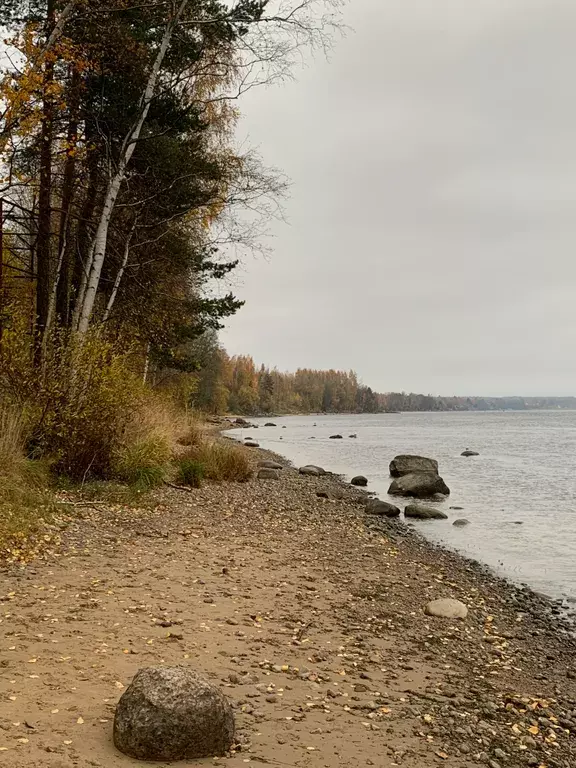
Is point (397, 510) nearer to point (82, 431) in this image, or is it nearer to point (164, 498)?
point (164, 498)

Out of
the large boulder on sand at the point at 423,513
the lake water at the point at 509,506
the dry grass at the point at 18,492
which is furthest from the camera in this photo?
the large boulder on sand at the point at 423,513

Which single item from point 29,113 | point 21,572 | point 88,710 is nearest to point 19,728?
point 88,710

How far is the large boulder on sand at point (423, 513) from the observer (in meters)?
17.2

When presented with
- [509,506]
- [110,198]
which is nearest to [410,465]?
[509,506]

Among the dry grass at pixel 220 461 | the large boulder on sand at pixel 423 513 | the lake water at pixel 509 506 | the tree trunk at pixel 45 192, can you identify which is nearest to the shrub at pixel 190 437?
the dry grass at pixel 220 461

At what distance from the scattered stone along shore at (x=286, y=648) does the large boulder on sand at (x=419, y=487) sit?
1096cm

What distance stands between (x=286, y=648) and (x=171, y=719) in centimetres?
231

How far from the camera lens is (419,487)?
21.6 meters

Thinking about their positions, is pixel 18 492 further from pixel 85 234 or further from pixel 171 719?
pixel 85 234

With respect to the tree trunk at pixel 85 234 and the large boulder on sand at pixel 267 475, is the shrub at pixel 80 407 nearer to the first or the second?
the tree trunk at pixel 85 234

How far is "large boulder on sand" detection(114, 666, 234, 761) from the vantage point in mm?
3568

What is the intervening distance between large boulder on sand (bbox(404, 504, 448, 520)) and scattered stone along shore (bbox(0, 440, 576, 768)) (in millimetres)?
6526

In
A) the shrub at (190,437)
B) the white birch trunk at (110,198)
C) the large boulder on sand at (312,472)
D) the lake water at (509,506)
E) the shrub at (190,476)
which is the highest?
the white birch trunk at (110,198)

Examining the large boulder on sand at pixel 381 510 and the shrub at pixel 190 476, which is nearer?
the shrub at pixel 190 476
